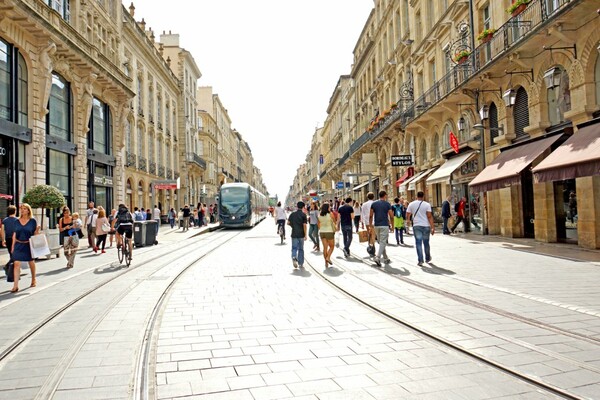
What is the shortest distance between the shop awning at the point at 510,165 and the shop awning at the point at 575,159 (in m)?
1.23

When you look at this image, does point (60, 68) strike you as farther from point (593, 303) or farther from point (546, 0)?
point (593, 303)

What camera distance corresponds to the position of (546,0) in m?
13.5

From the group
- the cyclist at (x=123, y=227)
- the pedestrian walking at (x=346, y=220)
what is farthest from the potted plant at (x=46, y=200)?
the pedestrian walking at (x=346, y=220)

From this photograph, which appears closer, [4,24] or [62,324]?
[62,324]

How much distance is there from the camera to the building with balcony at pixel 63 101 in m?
17.5

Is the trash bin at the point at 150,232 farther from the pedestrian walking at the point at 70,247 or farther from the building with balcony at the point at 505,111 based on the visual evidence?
the building with balcony at the point at 505,111

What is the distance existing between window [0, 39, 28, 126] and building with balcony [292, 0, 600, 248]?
17.0 m

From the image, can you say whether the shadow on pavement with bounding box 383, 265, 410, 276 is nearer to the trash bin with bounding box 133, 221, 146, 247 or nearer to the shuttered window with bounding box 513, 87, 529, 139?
the shuttered window with bounding box 513, 87, 529, 139

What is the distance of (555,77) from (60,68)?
1994cm

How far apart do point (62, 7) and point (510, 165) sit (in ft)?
71.3

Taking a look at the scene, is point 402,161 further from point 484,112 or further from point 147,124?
point 147,124

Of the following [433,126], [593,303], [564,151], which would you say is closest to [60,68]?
[433,126]

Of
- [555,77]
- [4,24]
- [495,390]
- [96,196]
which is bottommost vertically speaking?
[495,390]

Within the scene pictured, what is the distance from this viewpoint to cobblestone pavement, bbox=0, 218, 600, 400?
3.71 meters
